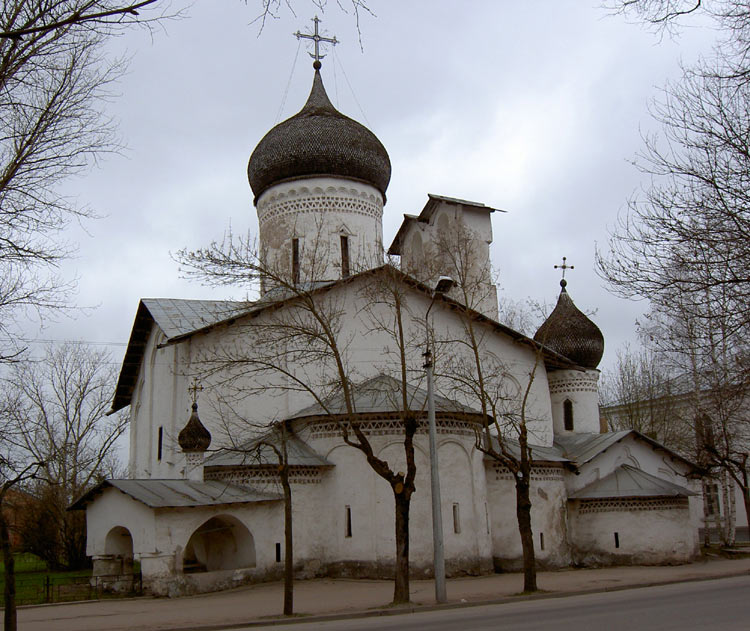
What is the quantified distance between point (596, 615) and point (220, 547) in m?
9.40

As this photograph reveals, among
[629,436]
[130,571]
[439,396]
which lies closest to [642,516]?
[629,436]

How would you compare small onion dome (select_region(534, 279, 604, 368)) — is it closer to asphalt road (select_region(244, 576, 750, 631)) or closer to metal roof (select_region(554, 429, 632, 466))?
metal roof (select_region(554, 429, 632, 466))

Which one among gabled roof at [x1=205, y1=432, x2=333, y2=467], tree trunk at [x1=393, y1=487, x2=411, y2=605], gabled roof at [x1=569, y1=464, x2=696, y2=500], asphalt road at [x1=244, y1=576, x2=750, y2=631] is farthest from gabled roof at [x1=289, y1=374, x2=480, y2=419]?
asphalt road at [x1=244, y1=576, x2=750, y2=631]

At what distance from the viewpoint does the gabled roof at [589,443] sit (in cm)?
2078

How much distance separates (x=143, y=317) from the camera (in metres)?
20.2

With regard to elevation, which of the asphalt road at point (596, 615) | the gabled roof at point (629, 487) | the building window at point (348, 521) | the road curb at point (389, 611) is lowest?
the road curb at point (389, 611)

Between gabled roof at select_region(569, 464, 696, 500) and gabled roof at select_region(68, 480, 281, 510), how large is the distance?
8.29m

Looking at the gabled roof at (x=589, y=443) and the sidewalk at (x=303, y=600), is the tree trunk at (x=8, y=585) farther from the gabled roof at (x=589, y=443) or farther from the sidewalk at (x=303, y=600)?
the gabled roof at (x=589, y=443)

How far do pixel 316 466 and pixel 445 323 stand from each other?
5.13 meters

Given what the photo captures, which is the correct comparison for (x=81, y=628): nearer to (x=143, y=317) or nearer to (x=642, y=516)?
(x=143, y=317)

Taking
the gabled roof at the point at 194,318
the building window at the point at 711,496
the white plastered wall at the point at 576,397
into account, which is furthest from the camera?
the building window at the point at 711,496

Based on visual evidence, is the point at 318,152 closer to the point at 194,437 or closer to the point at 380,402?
the point at 380,402

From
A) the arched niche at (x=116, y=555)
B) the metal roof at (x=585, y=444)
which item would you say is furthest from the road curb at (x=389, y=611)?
the metal roof at (x=585, y=444)

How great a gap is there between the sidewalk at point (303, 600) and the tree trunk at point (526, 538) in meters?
0.37
